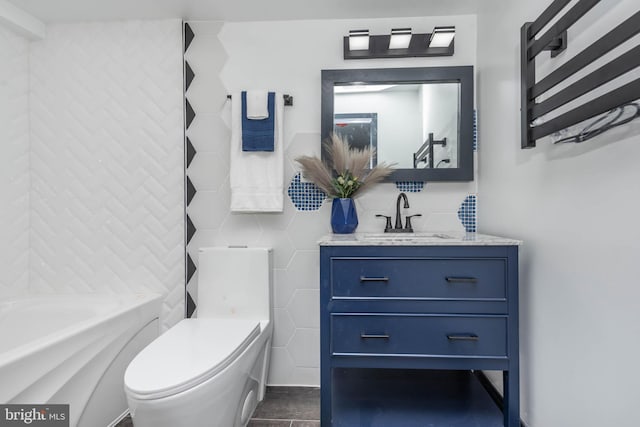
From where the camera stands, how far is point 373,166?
1.92 m

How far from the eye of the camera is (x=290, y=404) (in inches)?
70.5

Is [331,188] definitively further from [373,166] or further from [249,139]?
[249,139]

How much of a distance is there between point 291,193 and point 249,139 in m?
0.39

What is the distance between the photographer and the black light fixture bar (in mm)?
1856

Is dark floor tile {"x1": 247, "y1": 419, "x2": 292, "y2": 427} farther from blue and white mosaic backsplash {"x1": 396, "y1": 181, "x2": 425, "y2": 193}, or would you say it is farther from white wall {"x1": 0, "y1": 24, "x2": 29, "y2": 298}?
white wall {"x1": 0, "y1": 24, "x2": 29, "y2": 298}

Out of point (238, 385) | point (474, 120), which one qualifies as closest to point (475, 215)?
point (474, 120)

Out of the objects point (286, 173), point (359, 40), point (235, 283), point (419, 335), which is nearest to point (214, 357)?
point (235, 283)

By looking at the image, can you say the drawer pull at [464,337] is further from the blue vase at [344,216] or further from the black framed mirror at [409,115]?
the black framed mirror at [409,115]

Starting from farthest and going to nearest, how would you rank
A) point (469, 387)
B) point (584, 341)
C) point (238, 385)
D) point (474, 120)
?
point (474, 120), point (469, 387), point (238, 385), point (584, 341)

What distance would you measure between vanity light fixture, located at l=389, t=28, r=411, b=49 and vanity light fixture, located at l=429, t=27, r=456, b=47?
0.13 meters

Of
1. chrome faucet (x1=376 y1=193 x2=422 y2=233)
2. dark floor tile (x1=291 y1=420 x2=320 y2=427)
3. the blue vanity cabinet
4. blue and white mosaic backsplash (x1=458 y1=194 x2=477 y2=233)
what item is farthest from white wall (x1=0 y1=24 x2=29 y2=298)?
blue and white mosaic backsplash (x1=458 y1=194 x2=477 y2=233)

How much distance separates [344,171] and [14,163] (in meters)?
1.95

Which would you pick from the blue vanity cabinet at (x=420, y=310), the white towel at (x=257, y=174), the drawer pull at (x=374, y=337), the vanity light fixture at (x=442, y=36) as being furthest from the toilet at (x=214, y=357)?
the vanity light fixture at (x=442, y=36)

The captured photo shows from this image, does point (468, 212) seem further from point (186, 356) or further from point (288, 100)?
point (186, 356)
